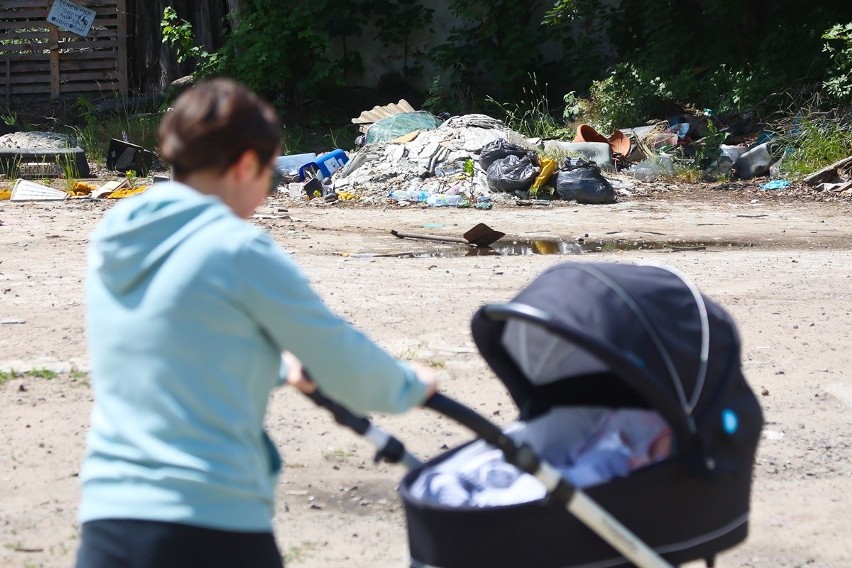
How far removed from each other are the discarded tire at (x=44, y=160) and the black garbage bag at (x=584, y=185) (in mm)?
6639

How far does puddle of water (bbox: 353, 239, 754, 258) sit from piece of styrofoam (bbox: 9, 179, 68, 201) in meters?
5.38

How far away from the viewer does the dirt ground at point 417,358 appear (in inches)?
148

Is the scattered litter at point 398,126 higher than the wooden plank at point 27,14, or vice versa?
the wooden plank at point 27,14

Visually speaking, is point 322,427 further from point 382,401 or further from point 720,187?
point 720,187

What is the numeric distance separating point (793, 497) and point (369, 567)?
65.3 inches

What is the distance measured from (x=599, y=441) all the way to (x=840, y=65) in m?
15.0

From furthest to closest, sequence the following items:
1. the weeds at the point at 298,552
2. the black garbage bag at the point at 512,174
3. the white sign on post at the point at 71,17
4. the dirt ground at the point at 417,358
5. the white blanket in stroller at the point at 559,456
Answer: the white sign on post at the point at 71,17 → the black garbage bag at the point at 512,174 → the dirt ground at the point at 417,358 → the weeds at the point at 298,552 → the white blanket in stroller at the point at 559,456

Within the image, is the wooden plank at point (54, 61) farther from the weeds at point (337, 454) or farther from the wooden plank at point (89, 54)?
the weeds at point (337, 454)

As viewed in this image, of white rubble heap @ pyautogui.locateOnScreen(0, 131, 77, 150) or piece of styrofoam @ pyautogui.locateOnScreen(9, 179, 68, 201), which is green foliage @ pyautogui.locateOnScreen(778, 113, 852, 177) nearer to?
piece of styrofoam @ pyautogui.locateOnScreen(9, 179, 68, 201)

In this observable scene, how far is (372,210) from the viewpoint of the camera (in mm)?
12688

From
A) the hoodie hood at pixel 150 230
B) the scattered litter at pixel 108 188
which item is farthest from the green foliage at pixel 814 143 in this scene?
the hoodie hood at pixel 150 230

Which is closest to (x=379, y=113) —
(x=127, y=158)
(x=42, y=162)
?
(x=127, y=158)

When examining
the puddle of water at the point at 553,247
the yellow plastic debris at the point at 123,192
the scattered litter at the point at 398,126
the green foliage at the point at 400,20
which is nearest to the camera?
the puddle of water at the point at 553,247

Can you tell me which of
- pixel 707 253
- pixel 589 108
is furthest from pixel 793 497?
pixel 589 108
